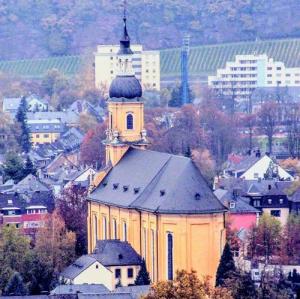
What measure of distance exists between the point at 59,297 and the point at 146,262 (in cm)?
1114

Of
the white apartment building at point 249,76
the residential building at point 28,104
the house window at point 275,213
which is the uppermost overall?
the white apartment building at point 249,76

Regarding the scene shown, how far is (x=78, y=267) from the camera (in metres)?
83.0

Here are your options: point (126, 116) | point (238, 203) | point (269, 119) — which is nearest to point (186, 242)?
point (126, 116)

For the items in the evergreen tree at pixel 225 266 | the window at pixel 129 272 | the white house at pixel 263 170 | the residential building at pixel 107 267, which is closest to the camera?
the evergreen tree at pixel 225 266

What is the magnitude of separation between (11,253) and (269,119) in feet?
219

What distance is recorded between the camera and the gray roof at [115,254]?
8381cm

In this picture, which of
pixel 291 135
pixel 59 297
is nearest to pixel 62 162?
pixel 291 135

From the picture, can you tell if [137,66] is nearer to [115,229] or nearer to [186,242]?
[115,229]

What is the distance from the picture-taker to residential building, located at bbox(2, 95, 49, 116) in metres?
168

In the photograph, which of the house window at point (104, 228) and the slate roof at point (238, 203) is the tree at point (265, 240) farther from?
the house window at point (104, 228)

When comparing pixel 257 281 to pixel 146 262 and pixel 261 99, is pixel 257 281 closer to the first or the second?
pixel 146 262

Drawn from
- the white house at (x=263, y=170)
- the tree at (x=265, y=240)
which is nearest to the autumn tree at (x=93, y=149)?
the white house at (x=263, y=170)

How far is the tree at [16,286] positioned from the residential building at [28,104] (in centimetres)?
8579

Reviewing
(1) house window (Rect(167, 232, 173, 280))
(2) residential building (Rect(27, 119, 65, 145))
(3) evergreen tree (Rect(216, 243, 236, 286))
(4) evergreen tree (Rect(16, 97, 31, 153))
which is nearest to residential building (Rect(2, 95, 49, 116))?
(2) residential building (Rect(27, 119, 65, 145))
